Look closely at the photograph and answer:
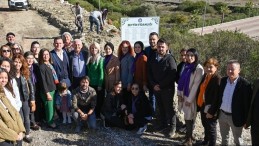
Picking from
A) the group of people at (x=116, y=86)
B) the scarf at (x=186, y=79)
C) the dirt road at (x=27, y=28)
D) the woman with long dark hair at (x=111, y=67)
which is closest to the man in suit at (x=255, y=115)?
the group of people at (x=116, y=86)

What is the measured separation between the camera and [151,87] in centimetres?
707

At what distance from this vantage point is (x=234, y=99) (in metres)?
5.29

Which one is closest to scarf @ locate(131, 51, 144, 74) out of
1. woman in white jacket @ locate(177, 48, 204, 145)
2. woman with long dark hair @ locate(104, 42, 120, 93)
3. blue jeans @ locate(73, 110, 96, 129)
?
woman with long dark hair @ locate(104, 42, 120, 93)

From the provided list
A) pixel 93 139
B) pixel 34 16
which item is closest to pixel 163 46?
pixel 93 139

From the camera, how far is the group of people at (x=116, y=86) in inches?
236

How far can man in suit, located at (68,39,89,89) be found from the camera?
713 cm

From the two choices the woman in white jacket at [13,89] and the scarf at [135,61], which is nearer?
the woman in white jacket at [13,89]

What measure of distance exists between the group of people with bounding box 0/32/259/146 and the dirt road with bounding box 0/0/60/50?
10.4m

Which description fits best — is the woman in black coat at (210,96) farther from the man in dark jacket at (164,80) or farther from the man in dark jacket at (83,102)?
the man in dark jacket at (83,102)

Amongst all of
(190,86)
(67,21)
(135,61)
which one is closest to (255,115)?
(190,86)

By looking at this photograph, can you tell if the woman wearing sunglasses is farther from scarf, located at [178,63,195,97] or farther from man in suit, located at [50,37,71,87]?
scarf, located at [178,63,195,97]

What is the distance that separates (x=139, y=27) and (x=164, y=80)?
383 cm

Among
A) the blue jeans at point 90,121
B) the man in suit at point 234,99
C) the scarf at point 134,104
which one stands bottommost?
the blue jeans at point 90,121

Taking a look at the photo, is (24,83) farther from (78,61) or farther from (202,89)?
(202,89)
